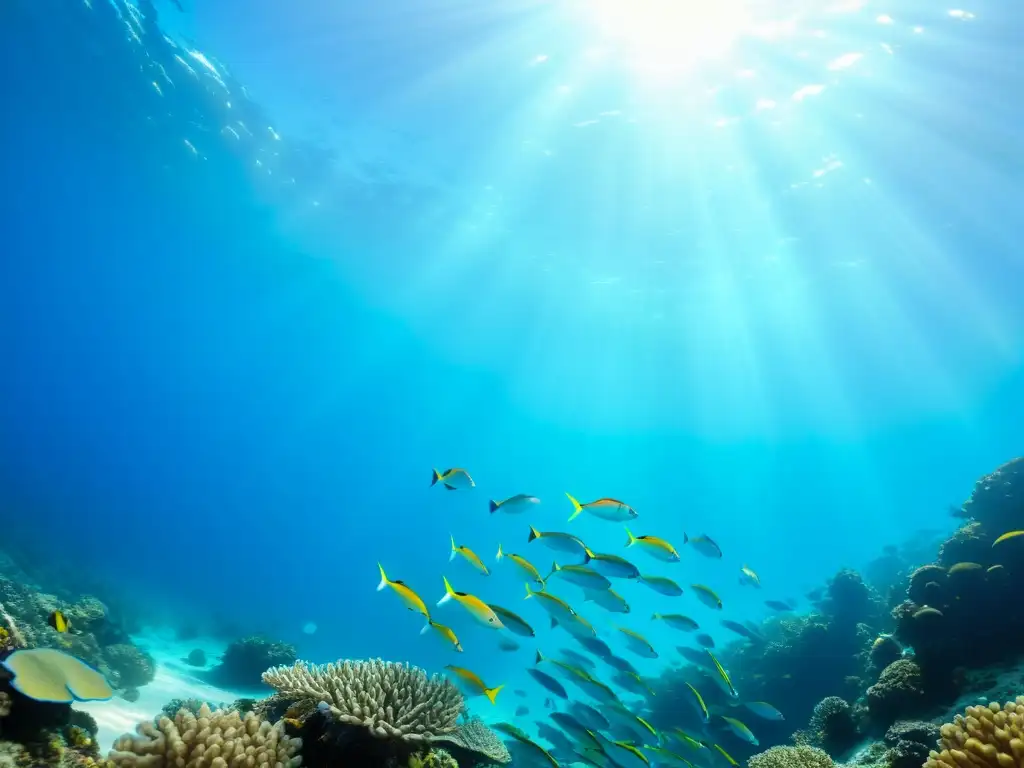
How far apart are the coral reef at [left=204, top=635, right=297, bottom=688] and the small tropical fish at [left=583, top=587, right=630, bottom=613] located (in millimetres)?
13242

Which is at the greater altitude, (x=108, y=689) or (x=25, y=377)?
(x=25, y=377)

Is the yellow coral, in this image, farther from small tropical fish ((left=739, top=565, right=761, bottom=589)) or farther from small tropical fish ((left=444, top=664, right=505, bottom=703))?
small tropical fish ((left=739, top=565, right=761, bottom=589))

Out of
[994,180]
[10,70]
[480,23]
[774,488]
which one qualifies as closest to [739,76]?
[480,23]

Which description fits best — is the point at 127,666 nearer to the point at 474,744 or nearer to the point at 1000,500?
the point at 474,744

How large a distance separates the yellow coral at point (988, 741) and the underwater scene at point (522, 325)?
22 millimetres

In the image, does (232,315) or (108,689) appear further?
(232,315)

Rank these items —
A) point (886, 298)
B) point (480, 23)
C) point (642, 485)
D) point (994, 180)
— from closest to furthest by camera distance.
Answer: point (480, 23)
point (994, 180)
point (886, 298)
point (642, 485)

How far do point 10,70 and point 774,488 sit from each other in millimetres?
108903

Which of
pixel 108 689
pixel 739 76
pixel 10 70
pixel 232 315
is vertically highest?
pixel 232 315

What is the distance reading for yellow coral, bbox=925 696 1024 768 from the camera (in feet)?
9.46

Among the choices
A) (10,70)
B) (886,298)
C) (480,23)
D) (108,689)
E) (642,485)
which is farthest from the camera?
(642,485)

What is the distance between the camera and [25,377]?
103m

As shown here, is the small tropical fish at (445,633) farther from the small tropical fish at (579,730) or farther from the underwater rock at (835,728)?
the underwater rock at (835,728)

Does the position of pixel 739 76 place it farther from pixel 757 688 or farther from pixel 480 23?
pixel 757 688
